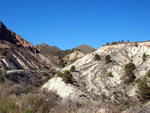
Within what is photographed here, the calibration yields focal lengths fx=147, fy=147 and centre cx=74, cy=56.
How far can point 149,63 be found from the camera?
3719 cm

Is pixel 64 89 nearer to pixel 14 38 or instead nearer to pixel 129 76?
pixel 129 76

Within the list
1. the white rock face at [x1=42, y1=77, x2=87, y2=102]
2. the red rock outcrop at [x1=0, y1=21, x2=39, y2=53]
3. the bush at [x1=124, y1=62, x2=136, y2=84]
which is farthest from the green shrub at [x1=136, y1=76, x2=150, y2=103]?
the red rock outcrop at [x1=0, y1=21, x2=39, y2=53]

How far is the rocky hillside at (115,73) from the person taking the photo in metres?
31.4

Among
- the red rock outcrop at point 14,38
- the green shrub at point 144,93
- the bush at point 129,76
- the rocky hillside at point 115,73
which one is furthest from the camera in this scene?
the red rock outcrop at point 14,38


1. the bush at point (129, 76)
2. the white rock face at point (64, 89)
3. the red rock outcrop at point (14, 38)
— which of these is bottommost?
the white rock face at point (64, 89)

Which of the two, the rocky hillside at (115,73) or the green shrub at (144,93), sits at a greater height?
the rocky hillside at (115,73)

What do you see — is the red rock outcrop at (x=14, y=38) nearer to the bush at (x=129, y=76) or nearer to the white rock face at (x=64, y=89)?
the white rock face at (x=64, y=89)

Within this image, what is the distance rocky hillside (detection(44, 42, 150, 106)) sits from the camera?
31391mm

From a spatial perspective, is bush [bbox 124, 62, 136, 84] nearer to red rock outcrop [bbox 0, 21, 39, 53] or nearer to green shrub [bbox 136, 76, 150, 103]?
green shrub [bbox 136, 76, 150, 103]

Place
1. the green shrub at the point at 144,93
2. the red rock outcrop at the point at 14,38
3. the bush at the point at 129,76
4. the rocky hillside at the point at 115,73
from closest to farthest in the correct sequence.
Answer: the green shrub at the point at 144,93 < the rocky hillside at the point at 115,73 < the bush at the point at 129,76 < the red rock outcrop at the point at 14,38

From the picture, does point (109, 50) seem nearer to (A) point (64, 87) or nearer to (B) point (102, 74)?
(B) point (102, 74)

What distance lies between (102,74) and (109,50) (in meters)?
15.6

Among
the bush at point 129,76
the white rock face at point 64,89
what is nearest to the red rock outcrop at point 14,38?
the white rock face at point 64,89

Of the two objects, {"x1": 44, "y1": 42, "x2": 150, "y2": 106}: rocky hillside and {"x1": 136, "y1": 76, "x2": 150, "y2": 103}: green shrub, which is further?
{"x1": 44, "y1": 42, "x2": 150, "y2": 106}: rocky hillside
